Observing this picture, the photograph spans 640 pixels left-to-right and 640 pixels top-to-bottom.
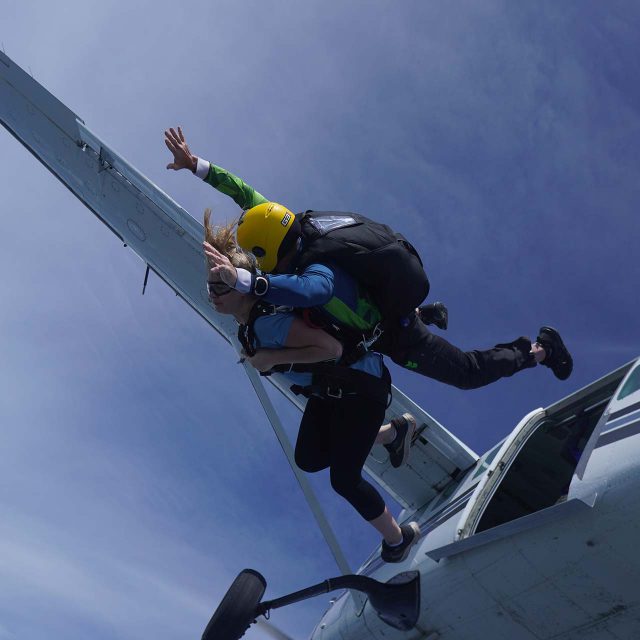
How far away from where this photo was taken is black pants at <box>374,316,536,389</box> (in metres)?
5.59

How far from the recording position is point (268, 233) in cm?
477

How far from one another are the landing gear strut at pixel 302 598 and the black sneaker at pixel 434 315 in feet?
8.00

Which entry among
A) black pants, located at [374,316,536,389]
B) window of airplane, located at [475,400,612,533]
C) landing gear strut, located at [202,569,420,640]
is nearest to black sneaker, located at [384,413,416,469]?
window of airplane, located at [475,400,612,533]

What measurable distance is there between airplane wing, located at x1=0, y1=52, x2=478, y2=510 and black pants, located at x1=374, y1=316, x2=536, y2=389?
2.76 m

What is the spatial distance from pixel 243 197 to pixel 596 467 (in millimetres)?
3854

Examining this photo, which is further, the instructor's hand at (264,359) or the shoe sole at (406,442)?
the shoe sole at (406,442)

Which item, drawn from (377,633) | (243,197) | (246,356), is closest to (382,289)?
(246,356)

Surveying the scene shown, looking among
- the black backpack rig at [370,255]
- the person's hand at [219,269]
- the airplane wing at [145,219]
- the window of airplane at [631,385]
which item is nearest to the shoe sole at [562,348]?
the window of airplane at [631,385]

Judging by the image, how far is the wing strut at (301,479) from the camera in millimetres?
7219

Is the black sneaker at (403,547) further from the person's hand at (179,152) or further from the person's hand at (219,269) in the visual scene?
the person's hand at (179,152)

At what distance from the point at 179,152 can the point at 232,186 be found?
2.11ft

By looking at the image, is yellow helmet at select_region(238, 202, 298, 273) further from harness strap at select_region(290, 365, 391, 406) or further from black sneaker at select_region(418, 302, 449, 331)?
black sneaker at select_region(418, 302, 449, 331)

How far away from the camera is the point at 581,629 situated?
4480 mm

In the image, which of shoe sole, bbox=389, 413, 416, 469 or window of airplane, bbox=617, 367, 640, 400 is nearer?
window of airplane, bbox=617, 367, 640, 400
